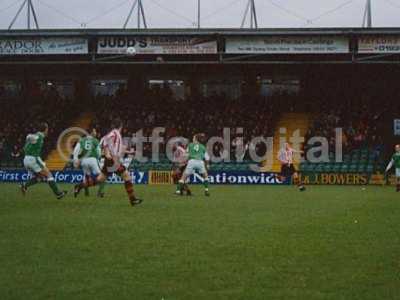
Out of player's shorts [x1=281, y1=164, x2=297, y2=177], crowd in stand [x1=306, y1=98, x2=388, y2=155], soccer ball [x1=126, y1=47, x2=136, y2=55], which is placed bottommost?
player's shorts [x1=281, y1=164, x2=297, y2=177]

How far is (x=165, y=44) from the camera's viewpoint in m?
39.1

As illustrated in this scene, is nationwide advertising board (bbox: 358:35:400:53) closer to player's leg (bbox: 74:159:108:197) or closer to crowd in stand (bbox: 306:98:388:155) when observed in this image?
crowd in stand (bbox: 306:98:388:155)

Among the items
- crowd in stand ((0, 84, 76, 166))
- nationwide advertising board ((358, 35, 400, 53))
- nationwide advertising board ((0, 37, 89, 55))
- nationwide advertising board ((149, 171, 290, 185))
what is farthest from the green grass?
crowd in stand ((0, 84, 76, 166))

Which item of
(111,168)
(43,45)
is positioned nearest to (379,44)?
(43,45)

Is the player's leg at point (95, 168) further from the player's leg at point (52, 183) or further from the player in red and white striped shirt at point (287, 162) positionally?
the player in red and white striped shirt at point (287, 162)

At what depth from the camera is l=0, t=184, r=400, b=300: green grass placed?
814 cm

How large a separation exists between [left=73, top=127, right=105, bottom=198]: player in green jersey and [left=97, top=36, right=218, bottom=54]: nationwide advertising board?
14910 mm

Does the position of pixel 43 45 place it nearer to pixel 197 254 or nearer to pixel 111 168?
pixel 111 168

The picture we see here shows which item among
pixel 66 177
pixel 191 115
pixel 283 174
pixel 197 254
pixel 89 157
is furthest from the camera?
pixel 191 115

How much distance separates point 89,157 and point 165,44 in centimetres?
1559

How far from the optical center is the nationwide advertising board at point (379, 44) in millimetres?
38469

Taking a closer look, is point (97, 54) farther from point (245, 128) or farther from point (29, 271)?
point (29, 271)

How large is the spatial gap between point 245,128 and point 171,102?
5750mm

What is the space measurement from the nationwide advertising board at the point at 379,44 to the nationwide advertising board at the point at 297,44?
81 cm
